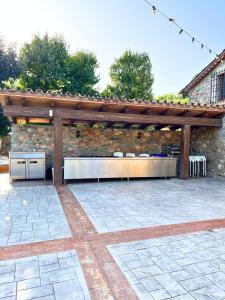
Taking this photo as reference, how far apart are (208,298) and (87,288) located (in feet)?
4.03

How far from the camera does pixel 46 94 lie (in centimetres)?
641

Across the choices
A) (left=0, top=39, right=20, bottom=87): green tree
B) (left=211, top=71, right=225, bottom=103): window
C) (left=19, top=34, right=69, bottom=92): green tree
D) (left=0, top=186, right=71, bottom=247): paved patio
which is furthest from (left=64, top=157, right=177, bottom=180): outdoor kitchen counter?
(left=19, top=34, right=69, bottom=92): green tree

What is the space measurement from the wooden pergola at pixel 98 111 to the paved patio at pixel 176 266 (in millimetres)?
4761

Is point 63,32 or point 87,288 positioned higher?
point 63,32

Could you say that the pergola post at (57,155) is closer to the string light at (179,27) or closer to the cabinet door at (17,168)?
the cabinet door at (17,168)

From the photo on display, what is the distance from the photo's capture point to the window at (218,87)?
10.2 meters

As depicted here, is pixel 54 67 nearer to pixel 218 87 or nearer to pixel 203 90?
pixel 203 90

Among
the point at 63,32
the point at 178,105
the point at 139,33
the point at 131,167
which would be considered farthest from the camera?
the point at 63,32

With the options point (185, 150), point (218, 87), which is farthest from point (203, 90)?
point (185, 150)

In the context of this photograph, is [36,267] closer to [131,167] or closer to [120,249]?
[120,249]

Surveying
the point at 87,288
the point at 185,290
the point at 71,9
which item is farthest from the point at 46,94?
the point at 185,290

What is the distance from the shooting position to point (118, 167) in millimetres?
8258

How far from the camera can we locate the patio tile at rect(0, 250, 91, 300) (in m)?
2.15

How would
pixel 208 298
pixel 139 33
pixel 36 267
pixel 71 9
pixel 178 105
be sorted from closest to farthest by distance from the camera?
pixel 208 298, pixel 36 267, pixel 71 9, pixel 178 105, pixel 139 33
